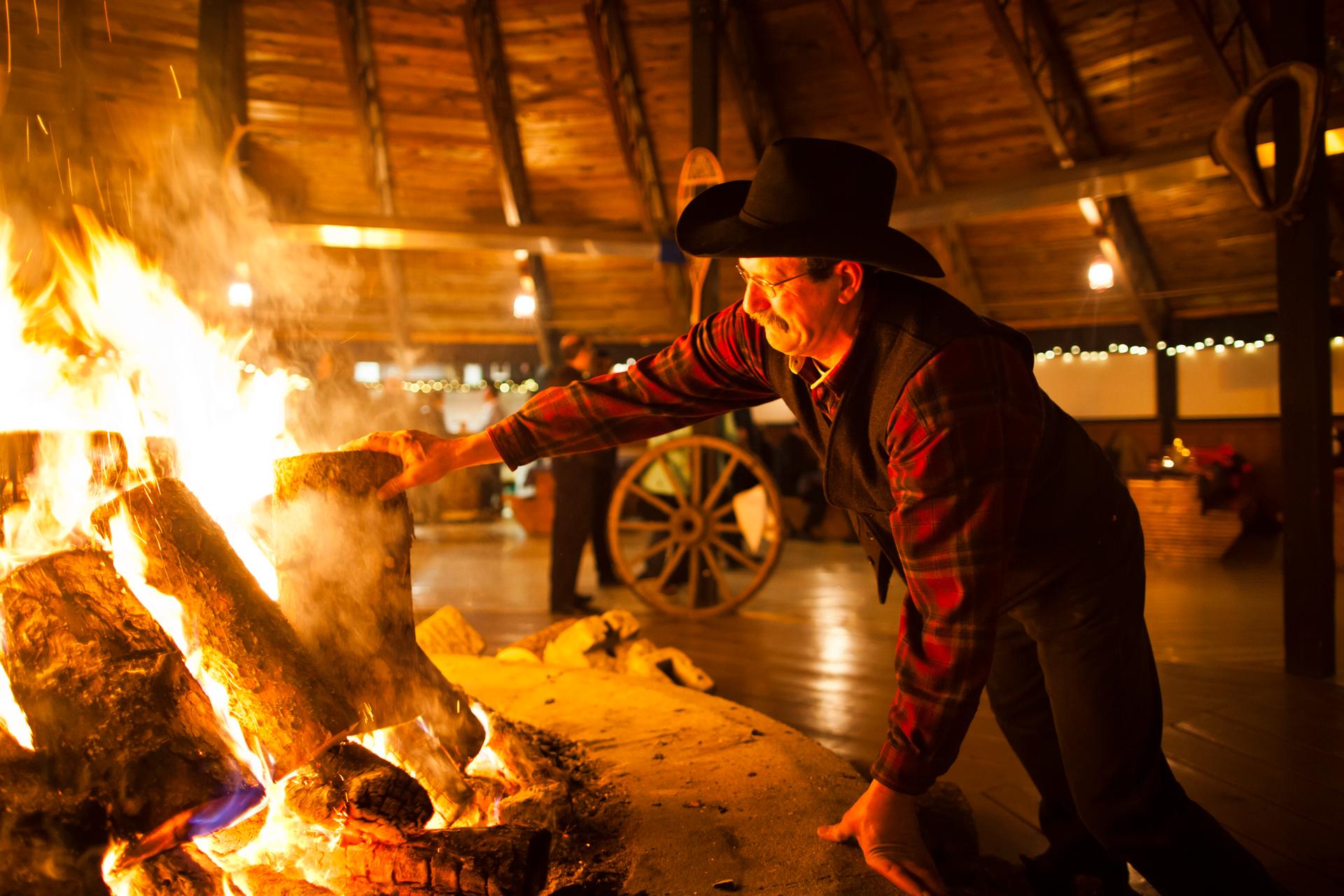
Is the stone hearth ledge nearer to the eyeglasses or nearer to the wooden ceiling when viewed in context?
the eyeglasses

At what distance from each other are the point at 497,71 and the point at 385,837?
257 inches

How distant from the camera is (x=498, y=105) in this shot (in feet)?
23.5

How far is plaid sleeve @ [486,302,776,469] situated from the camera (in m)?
1.63

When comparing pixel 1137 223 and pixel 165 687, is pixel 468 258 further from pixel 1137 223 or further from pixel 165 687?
pixel 165 687

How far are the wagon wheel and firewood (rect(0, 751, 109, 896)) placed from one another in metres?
3.18

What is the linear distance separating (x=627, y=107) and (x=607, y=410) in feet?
19.7

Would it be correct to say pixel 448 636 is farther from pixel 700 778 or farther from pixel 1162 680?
pixel 1162 680

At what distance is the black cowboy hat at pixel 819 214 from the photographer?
1.20 m

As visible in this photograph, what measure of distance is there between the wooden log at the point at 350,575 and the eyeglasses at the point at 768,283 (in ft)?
2.40

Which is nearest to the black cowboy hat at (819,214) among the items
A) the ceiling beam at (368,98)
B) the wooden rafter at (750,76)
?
the ceiling beam at (368,98)

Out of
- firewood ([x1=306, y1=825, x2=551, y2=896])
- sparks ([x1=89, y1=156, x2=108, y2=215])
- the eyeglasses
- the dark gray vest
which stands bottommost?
firewood ([x1=306, y1=825, x2=551, y2=896])

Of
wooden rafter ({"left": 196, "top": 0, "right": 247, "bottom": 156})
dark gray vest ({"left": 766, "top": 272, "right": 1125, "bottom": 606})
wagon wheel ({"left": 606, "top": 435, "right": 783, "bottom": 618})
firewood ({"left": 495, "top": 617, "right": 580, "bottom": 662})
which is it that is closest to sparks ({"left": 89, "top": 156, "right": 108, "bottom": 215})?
wooden rafter ({"left": 196, "top": 0, "right": 247, "bottom": 156})

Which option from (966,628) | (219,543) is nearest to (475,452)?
(219,543)

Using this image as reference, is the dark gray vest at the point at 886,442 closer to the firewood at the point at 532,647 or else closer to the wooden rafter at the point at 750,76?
the firewood at the point at 532,647
